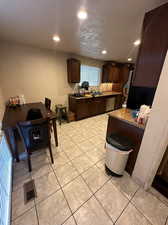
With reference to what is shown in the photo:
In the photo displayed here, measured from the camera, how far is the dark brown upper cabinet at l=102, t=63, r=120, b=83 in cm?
462

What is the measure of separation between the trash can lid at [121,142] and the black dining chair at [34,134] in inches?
42.6

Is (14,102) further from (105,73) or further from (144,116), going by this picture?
(105,73)

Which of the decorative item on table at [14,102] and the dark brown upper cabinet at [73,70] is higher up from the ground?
the dark brown upper cabinet at [73,70]

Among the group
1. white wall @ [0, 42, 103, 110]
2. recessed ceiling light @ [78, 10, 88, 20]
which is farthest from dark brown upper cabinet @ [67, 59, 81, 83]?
recessed ceiling light @ [78, 10, 88, 20]

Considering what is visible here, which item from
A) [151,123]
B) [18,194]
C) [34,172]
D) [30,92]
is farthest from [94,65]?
[18,194]

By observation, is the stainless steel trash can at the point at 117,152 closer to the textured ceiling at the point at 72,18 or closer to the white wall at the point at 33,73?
the textured ceiling at the point at 72,18

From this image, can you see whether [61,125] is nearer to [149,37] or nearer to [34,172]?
[34,172]

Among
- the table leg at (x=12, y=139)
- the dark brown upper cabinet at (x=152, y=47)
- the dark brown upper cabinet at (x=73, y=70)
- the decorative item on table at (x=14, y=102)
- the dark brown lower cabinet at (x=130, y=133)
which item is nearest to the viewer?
the dark brown upper cabinet at (x=152, y=47)

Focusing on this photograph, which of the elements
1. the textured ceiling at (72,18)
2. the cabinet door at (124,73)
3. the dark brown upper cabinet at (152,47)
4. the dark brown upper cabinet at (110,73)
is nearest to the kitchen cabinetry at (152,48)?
the dark brown upper cabinet at (152,47)

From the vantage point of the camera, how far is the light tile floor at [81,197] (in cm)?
113

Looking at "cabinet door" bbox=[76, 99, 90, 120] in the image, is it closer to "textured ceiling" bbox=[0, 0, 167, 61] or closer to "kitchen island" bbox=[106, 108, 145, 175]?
"kitchen island" bbox=[106, 108, 145, 175]

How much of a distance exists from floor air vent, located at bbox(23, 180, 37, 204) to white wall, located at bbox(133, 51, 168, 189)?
1.56 meters

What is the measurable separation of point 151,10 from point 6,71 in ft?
10.7

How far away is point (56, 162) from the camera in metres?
1.89
